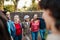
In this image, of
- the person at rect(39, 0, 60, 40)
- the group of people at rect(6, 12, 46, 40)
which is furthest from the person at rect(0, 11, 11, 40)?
the group of people at rect(6, 12, 46, 40)

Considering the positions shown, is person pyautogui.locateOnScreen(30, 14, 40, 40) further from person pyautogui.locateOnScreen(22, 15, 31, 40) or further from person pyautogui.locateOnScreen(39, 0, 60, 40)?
person pyautogui.locateOnScreen(39, 0, 60, 40)

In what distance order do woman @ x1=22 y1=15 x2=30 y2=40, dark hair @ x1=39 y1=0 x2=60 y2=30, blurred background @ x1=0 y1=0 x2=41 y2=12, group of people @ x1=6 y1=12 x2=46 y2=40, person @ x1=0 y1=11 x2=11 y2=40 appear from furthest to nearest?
1. blurred background @ x1=0 y1=0 x2=41 y2=12
2. woman @ x1=22 y1=15 x2=30 y2=40
3. group of people @ x1=6 y1=12 x2=46 y2=40
4. person @ x1=0 y1=11 x2=11 y2=40
5. dark hair @ x1=39 y1=0 x2=60 y2=30

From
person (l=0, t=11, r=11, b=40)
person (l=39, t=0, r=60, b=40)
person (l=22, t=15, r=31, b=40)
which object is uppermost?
person (l=39, t=0, r=60, b=40)

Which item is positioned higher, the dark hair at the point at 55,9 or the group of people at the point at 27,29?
the dark hair at the point at 55,9

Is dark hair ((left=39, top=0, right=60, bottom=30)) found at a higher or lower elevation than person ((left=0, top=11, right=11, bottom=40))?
higher

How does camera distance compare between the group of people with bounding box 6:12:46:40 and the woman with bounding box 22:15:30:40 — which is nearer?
the group of people with bounding box 6:12:46:40

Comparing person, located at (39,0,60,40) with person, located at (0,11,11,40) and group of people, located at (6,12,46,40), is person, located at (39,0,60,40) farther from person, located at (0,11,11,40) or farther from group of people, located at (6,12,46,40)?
group of people, located at (6,12,46,40)

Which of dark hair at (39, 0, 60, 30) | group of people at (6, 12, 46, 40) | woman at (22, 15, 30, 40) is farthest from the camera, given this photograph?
woman at (22, 15, 30, 40)

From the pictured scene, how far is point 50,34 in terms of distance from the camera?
1.62 m

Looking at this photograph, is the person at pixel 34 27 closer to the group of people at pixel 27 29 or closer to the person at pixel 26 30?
the group of people at pixel 27 29

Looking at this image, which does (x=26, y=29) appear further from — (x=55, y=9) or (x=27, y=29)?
(x=55, y=9)

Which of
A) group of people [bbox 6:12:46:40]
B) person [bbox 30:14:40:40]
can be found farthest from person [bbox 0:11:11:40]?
person [bbox 30:14:40:40]

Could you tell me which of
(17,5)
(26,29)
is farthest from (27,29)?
(17,5)

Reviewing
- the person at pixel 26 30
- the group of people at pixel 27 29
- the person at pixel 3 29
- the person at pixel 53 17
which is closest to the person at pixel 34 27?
the group of people at pixel 27 29
